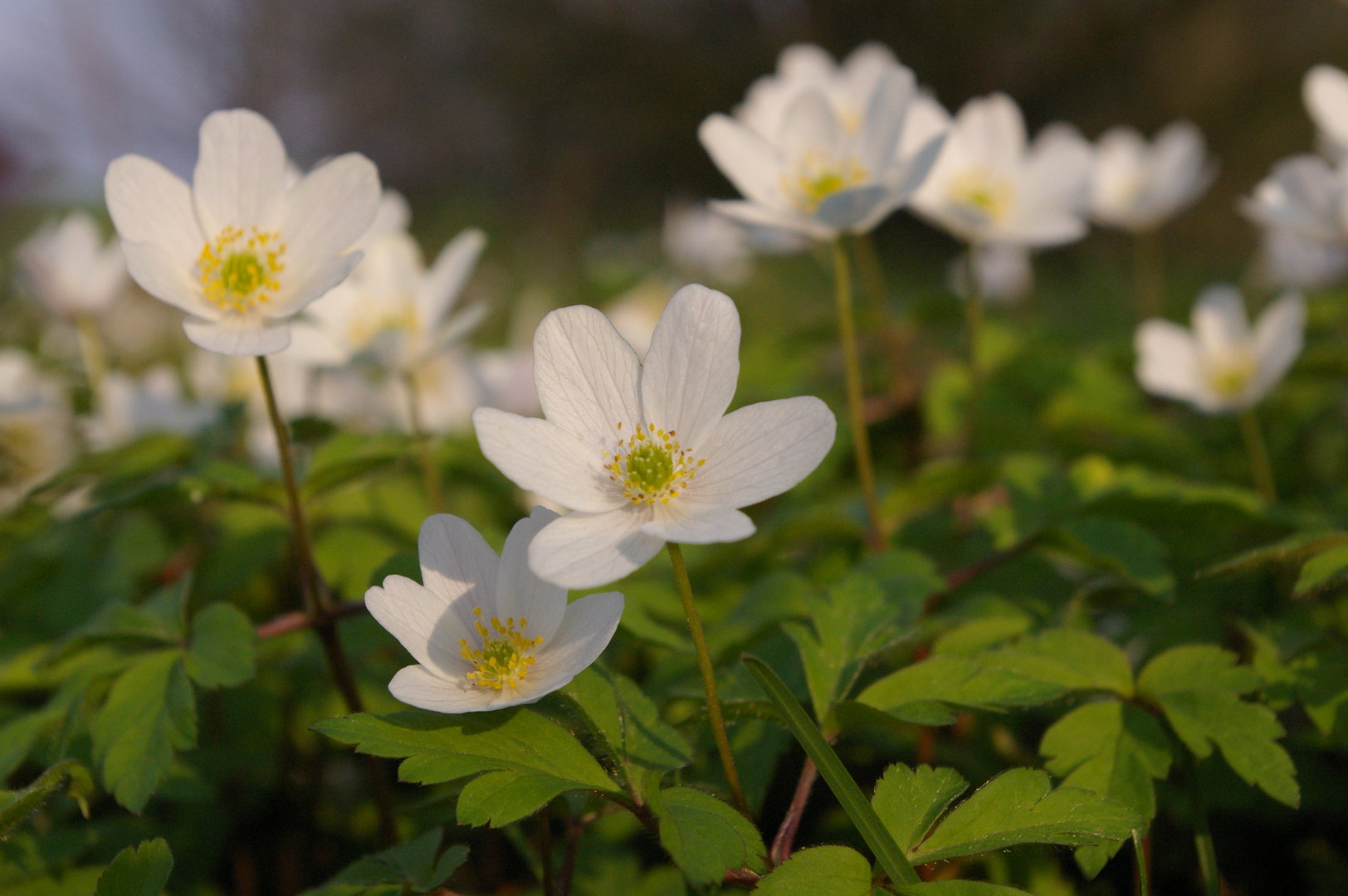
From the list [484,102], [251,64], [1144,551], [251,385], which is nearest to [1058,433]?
[1144,551]

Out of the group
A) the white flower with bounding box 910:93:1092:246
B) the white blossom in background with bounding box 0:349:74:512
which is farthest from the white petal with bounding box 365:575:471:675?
the white blossom in background with bounding box 0:349:74:512

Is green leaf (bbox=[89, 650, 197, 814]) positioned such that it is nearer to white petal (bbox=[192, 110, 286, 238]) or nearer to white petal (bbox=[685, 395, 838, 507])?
white petal (bbox=[192, 110, 286, 238])

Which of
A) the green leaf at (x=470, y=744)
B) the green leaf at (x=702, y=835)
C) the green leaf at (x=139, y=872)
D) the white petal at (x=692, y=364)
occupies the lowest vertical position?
the green leaf at (x=702, y=835)

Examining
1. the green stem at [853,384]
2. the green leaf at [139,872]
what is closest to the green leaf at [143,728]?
the green leaf at [139,872]

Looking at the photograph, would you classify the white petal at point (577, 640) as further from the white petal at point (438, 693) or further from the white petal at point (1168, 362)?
the white petal at point (1168, 362)

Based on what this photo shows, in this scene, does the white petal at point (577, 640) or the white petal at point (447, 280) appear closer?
the white petal at point (577, 640)

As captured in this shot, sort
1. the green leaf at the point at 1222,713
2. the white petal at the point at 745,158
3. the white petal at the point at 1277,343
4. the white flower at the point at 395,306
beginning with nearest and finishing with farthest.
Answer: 1. the green leaf at the point at 1222,713
2. the white petal at the point at 745,158
3. the white flower at the point at 395,306
4. the white petal at the point at 1277,343

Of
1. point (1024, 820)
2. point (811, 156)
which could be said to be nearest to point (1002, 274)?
point (811, 156)

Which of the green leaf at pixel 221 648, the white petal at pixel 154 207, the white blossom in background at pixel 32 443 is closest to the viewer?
the green leaf at pixel 221 648

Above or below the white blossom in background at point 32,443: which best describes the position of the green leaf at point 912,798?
below
